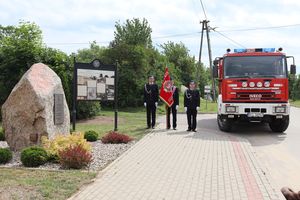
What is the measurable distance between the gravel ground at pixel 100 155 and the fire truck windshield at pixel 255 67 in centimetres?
531

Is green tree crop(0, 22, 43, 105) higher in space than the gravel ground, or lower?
higher

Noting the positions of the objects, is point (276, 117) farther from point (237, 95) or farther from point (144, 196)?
point (144, 196)

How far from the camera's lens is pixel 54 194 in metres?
6.47

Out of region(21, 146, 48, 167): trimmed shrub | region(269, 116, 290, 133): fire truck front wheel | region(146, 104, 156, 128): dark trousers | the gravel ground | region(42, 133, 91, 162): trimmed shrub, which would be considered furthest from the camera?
region(146, 104, 156, 128): dark trousers

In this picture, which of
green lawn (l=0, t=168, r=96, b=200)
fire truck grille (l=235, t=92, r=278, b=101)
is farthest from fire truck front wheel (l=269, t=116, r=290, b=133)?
green lawn (l=0, t=168, r=96, b=200)

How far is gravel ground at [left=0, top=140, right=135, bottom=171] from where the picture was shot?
8.95m

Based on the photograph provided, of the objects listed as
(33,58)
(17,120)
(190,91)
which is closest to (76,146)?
(17,120)

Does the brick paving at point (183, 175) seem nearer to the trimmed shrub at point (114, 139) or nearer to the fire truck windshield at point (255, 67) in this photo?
the trimmed shrub at point (114, 139)

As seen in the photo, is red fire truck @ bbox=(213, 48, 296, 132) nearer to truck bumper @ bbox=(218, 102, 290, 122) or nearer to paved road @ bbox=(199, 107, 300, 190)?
truck bumper @ bbox=(218, 102, 290, 122)

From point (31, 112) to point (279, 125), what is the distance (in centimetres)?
967

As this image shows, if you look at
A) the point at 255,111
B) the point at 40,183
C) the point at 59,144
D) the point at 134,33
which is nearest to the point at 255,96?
the point at 255,111

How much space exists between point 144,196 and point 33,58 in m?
15.5

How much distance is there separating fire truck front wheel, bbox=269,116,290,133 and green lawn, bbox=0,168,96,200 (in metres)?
9.99

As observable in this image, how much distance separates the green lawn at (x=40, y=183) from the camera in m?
6.42
